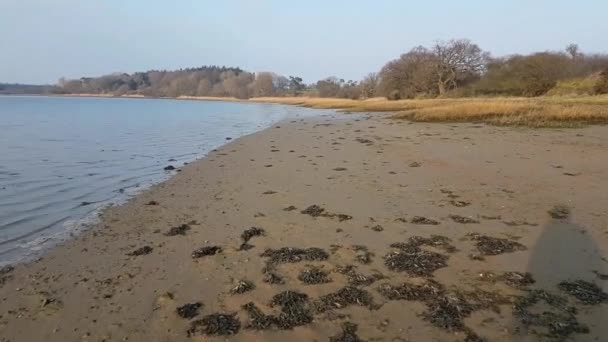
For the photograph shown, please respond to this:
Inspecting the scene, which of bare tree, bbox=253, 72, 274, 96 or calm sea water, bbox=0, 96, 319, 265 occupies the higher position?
bare tree, bbox=253, 72, 274, 96

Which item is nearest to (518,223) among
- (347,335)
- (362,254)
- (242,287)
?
(362,254)

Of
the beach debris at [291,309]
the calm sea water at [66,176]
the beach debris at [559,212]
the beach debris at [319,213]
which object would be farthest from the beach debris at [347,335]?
the calm sea water at [66,176]

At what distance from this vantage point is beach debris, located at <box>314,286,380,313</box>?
4.29 m

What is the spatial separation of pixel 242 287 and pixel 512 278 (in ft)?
9.52

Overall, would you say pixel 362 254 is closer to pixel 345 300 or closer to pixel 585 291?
pixel 345 300

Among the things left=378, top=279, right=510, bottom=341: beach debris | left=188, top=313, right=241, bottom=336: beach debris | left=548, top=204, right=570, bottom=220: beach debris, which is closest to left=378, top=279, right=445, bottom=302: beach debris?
left=378, top=279, right=510, bottom=341: beach debris

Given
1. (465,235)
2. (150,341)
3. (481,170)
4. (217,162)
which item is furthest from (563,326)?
(217,162)

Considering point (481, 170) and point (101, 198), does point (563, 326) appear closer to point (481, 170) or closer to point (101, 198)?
point (481, 170)

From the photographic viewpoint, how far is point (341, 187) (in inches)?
389

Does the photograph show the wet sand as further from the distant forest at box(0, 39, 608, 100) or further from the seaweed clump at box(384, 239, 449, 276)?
the distant forest at box(0, 39, 608, 100)

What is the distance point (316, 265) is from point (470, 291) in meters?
1.78

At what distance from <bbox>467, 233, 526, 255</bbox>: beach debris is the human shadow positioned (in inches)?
9.0

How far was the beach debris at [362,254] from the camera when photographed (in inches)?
215

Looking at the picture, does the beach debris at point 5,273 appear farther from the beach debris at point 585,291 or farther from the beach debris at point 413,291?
the beach debris at point 585,291
